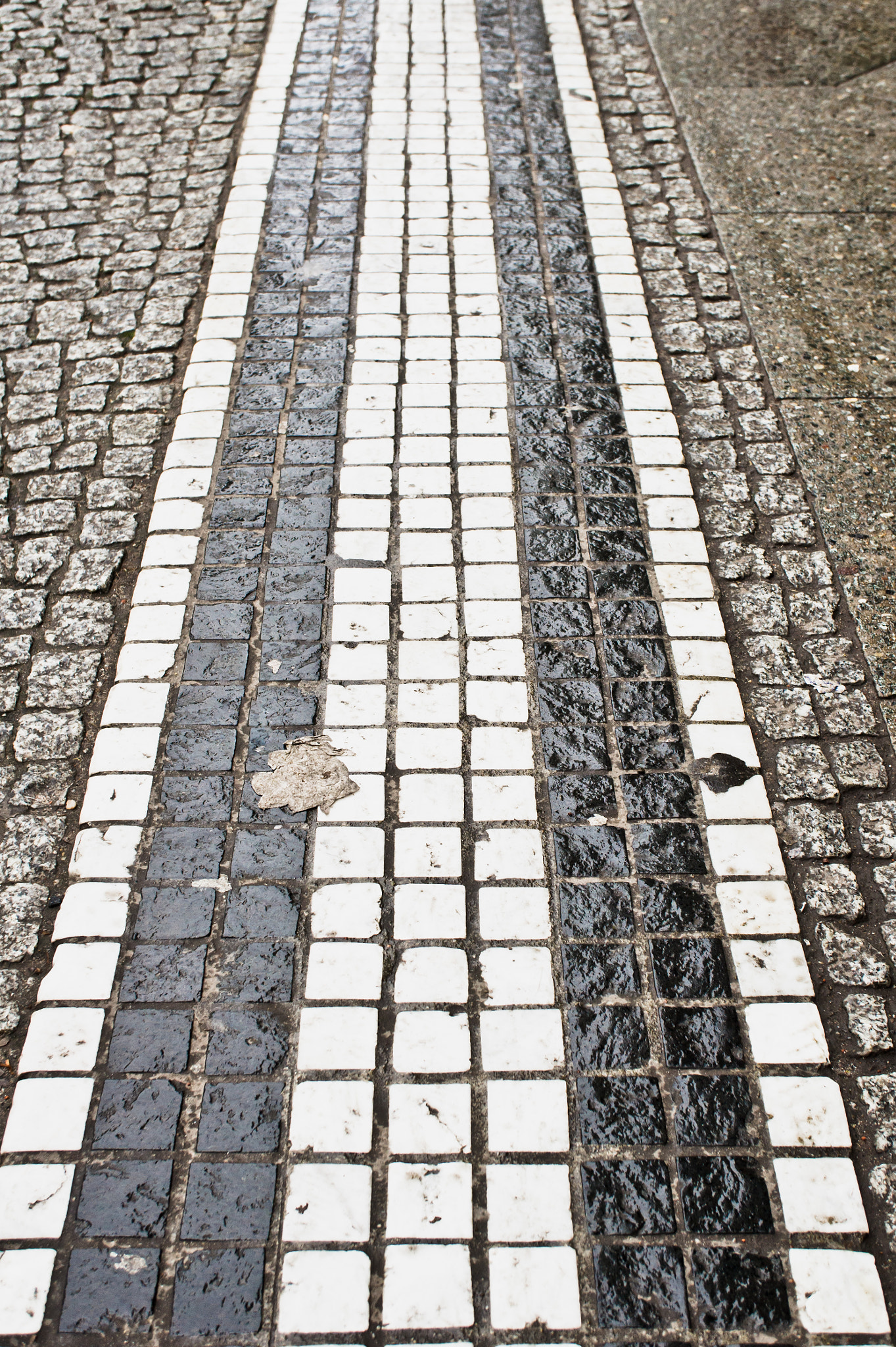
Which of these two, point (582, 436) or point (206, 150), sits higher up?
point (206, 150)

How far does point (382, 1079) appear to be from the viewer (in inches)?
108

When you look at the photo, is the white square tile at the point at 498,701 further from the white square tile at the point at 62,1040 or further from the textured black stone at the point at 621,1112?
the white square tile at the point at 62,1040

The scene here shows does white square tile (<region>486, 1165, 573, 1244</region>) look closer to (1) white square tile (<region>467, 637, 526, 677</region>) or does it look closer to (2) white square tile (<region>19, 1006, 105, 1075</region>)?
(2) white square tile (<region>19, 1006, 105, 1075</region>)

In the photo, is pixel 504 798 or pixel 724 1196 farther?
pixel 504 798

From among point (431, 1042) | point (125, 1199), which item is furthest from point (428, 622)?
point (125, 1199)

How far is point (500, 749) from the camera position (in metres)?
3.40

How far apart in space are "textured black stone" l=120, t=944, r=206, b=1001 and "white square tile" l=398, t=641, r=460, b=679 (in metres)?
1.14

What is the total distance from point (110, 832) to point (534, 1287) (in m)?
1.69

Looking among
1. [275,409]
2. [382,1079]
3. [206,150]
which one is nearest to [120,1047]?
[382,1079]

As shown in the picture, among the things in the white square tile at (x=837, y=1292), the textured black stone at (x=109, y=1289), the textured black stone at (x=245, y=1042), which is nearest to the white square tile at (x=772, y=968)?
the white square tile at (x=837, y=1292)

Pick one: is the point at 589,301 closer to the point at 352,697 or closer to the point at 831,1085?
the point at 352,697

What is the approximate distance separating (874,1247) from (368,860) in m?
1.58

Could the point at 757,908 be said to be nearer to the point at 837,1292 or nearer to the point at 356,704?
the point at 837,1292

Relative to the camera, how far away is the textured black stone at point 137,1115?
2641 mm
